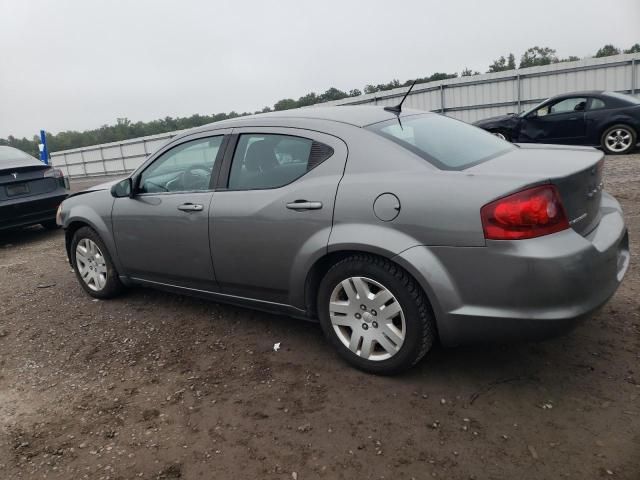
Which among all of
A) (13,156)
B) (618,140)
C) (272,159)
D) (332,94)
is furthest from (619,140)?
(332,94)

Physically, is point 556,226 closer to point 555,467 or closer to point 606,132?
point 555,467

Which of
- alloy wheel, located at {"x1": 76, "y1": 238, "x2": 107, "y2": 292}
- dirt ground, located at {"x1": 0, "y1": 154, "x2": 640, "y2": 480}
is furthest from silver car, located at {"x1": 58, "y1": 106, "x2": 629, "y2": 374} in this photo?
alloy wheel, located at {"x1": 76, "y1": 238, "x2": 107, "y2": 292}

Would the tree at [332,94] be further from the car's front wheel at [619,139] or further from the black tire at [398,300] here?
the black tire at [398,300]

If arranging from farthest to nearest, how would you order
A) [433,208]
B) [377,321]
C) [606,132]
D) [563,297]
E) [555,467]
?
[606,132] < [377,321] < [433,208] < [563,297] < [555,467]

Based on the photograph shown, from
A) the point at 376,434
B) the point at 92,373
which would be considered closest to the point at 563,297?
the point at 376,434

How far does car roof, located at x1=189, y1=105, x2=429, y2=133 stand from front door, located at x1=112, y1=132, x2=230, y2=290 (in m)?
0.21

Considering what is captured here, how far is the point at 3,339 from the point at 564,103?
36.1ft

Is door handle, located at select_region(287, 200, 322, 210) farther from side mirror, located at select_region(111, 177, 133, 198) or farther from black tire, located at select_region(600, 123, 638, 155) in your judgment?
black tire, located at select_region(600, 123, 638, 155)

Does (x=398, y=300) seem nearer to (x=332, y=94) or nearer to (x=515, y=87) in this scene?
(x=515, y=87)

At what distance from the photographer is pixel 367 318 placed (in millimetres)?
2973

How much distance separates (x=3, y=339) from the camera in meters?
4.17

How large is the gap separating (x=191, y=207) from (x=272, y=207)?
76 cm

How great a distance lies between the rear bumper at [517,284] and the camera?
245 centimetres

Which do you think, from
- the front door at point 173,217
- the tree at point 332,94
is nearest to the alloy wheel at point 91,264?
the front door at point 173,217
